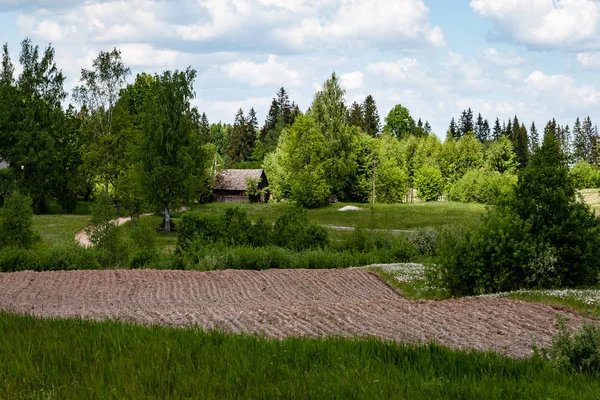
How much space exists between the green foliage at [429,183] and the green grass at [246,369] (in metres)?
74.6

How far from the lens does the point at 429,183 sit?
7994cm

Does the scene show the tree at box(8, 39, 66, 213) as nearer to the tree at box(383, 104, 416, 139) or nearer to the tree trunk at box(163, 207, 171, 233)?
the tree trunk at box(163, 207, 171, 233)

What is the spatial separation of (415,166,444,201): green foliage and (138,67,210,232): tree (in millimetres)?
40963

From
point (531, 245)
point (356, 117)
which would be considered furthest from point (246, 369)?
point (356, 117)

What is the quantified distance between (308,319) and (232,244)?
50.1 ft

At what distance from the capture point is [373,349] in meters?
6.54

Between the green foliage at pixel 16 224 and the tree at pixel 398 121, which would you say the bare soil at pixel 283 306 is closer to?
the green foliage at pixel 16 224

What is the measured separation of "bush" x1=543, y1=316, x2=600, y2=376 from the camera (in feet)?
21.1

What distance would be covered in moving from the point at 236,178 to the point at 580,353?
74806 mm

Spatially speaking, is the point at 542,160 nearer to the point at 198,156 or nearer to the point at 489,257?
the point at 489,257

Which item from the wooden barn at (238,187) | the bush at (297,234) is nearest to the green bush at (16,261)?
the bush at (297,234)

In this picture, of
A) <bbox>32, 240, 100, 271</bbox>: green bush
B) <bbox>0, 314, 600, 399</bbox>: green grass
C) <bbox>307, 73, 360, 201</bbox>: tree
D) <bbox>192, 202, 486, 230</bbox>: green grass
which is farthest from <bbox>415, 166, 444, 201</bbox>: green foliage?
<bbox>0, 314, 600, 399</bbox>: green grass

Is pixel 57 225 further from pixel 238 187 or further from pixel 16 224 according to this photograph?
pixel 238 187

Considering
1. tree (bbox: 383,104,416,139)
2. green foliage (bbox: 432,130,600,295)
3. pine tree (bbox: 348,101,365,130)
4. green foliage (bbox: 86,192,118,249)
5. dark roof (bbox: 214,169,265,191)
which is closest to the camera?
green foliage (bbox: 432,130,600,295)
